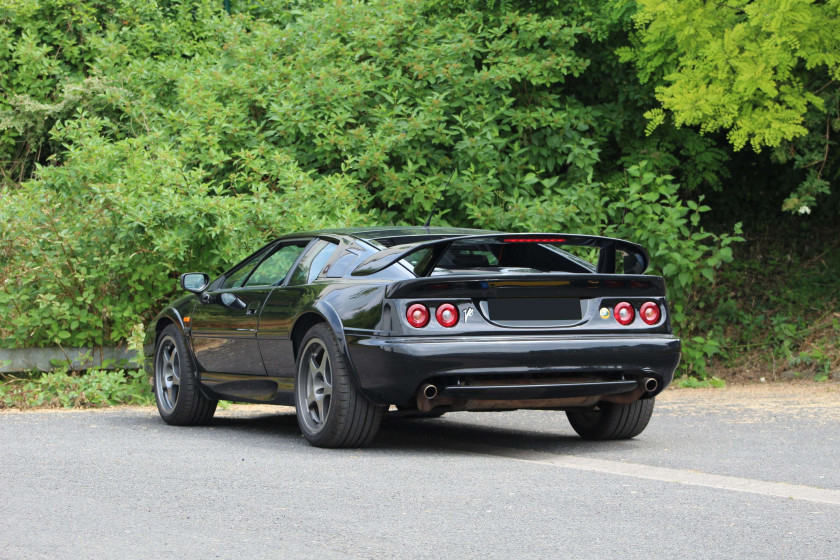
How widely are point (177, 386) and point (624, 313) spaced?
370cm

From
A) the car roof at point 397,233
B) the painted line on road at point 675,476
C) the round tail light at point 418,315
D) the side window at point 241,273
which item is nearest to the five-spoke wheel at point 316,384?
the round tail light at point 418,315

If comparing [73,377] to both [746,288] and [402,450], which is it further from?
[746,288]

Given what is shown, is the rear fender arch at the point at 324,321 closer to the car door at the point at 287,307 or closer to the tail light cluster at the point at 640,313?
the car door at the point at 287,307

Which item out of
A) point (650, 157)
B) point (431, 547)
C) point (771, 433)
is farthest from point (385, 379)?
point (650, 157)

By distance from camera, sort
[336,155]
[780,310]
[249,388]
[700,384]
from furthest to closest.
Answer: [780,310]
[336,155]
[700,384]
[249,388]

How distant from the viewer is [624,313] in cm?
708

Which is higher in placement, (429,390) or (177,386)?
(429,390)

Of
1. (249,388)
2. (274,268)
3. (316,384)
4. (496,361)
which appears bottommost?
(249,388)

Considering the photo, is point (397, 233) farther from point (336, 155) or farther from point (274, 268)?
point (336, 155)

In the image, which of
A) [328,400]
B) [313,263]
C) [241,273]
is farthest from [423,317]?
[241,273]

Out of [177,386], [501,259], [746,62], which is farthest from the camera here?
[746,62]

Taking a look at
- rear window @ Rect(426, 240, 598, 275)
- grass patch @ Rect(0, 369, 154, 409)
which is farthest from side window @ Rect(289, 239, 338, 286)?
grass patch @ Rect(0, 369, 154, 409)

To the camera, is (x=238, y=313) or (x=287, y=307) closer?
(x=287, y=307)

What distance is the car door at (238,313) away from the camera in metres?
8.08
